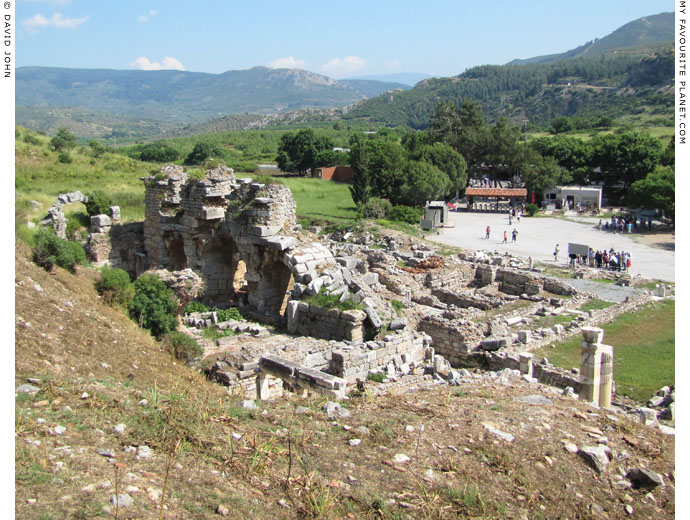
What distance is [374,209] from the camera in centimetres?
4147

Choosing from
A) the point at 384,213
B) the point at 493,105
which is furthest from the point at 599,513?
the point at 493,105

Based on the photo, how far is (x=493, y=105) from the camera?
598ft

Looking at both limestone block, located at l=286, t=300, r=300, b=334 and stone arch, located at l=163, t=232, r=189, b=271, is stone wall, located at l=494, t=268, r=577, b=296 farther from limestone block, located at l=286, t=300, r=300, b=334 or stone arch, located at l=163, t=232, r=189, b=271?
stone arch, located at l=163, t=232, r=189, b=271

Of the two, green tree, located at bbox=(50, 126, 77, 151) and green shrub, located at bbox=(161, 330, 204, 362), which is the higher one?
green tree, located at bbox=(50, 126, 77, 151)

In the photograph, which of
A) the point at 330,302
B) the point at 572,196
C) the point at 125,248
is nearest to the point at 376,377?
the point at 330,302

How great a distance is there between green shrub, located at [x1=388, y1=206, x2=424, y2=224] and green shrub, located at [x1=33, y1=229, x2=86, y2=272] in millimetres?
28554

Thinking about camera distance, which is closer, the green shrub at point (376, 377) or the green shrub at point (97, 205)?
the green shrub at point (376, 377)

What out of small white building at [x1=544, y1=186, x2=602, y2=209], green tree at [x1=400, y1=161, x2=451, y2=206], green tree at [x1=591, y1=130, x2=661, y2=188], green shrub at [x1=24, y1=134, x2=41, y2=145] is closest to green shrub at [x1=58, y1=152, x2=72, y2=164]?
green shrub at [x1=24, y1=134, x2=41, y2=145]

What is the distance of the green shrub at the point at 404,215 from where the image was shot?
4172cm

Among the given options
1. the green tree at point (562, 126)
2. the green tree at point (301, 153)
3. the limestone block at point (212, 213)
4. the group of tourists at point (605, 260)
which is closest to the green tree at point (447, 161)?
the green tree at point (301, 153)

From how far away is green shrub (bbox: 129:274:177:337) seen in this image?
13.6 metres

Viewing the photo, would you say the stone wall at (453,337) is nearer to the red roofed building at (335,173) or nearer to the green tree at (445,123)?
the red roofed building at (335,173)

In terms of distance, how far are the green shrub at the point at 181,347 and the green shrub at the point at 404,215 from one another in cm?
2987

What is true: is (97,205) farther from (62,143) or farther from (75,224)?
(62,143)
